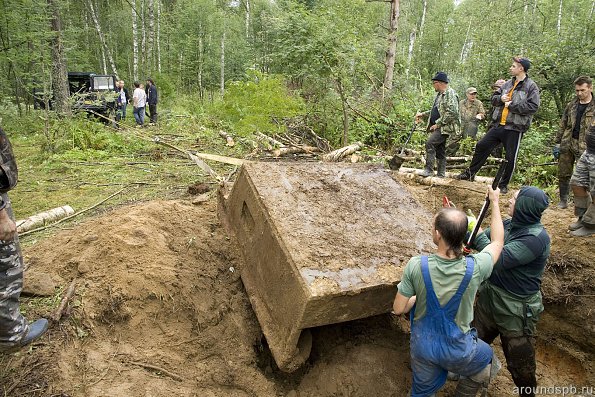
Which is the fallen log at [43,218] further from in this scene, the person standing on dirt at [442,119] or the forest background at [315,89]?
the person standing on dirt at [442,119]

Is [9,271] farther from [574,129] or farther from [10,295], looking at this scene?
[574,129]

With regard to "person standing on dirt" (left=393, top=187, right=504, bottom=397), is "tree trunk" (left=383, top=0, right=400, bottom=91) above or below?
above

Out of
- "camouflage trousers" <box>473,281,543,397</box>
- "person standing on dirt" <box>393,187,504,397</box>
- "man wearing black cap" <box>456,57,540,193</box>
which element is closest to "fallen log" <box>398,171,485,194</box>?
"man wearing black cap" <box>456,57,540,193</box>

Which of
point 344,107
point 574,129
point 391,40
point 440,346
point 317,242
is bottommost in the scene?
point 440,346

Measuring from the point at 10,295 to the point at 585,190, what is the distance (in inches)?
227

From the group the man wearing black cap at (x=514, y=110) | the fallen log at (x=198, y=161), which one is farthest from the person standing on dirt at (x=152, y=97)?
the man wearing black cap at (x=514, y=110)

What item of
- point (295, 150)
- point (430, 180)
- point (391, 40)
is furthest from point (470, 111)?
point (391, 40)

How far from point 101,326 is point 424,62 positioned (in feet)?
88.3

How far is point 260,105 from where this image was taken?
9.18m

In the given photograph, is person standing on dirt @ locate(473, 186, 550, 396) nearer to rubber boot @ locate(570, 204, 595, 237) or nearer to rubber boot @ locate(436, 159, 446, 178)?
rubber boot @ locate(570, 204, 595, 237)

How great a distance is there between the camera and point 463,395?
2.65 m

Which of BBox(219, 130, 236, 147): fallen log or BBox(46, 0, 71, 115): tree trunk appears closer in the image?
BBox(219, 130, 236, 147): fallen log

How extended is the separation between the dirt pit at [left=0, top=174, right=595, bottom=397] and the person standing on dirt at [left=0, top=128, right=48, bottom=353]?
0.62 ft

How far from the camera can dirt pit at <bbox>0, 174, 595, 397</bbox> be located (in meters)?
2.70
